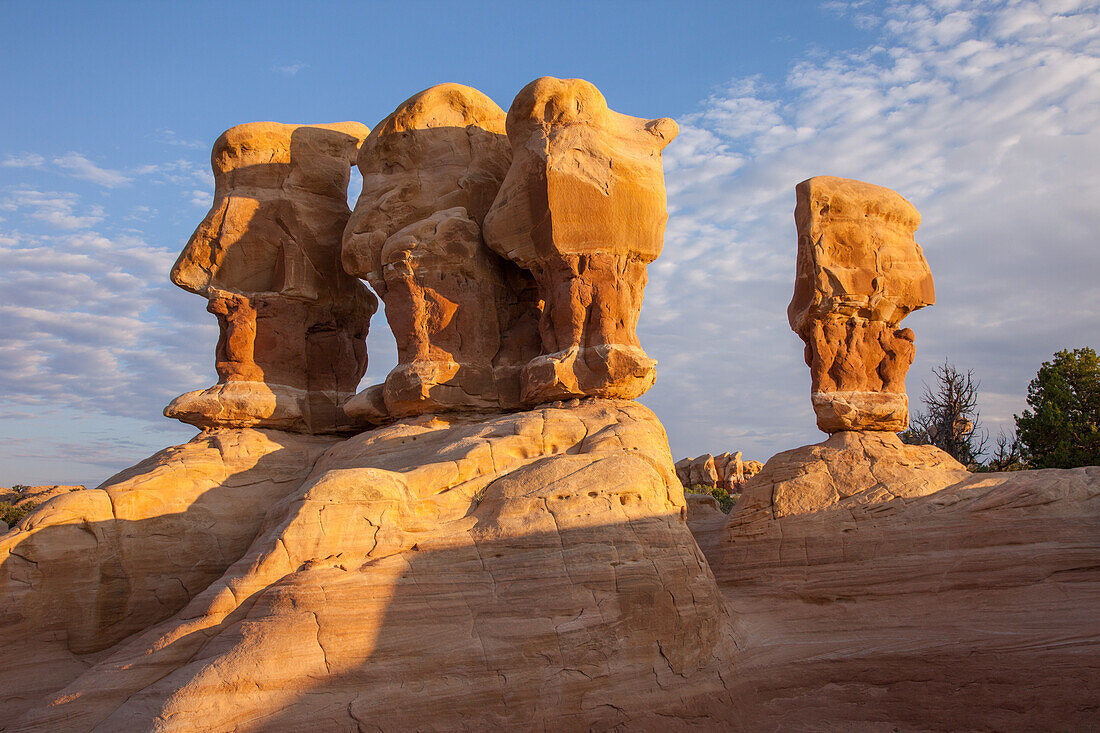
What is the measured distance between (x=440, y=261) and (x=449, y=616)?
467cm

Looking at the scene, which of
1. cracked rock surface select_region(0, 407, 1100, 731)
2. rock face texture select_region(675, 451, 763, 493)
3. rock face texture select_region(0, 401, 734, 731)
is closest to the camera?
rock face texture select_region(0, 401, 734, 731)

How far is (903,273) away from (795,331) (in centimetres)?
129

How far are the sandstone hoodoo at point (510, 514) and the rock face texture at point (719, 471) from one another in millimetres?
17546

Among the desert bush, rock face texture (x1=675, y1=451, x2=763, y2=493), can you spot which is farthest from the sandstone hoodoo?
rock face texture (x1=675, y1=451, x2=763, y2=493)

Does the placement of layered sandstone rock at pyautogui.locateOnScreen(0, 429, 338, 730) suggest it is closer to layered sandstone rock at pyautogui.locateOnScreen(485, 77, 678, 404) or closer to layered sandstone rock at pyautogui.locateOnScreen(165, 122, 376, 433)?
layered sandstone rock at pyautogui.locateOnScreen(165, 122, 376, 433)

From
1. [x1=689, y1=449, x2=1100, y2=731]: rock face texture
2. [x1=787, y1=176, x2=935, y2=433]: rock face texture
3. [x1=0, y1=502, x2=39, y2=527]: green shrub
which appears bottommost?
[x1=689, y1=449, x2=1100, y2=731]: rock face texture

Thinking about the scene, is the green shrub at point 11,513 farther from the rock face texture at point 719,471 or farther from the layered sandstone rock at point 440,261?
the rock face texture at point 719,471

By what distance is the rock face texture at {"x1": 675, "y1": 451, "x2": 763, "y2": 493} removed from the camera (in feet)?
93.4

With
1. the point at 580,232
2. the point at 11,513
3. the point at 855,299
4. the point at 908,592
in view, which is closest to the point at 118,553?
the point at 580,232

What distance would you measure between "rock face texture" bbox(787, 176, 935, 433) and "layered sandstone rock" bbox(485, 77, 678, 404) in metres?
1.80

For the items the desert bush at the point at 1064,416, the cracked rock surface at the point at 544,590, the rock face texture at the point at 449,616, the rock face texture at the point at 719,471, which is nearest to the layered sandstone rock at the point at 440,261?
the cracked rock surface at the point at 544,590

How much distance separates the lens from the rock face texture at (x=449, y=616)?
215 inches

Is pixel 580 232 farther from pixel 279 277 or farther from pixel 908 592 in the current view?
pixel 908 592

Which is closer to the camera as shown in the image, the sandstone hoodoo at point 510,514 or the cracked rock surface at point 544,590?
the cracked rock surface at point 544,590
